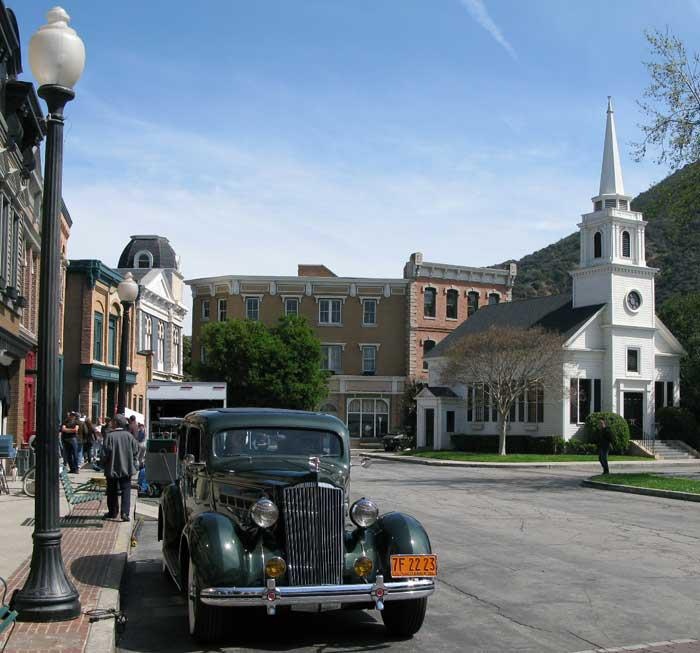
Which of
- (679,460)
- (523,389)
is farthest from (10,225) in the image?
(679,460)

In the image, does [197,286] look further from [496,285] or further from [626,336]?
[626,336]

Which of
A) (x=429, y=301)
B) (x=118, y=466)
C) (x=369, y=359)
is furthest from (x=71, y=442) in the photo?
(x=429, y=301)

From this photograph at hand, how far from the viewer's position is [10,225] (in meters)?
22.8

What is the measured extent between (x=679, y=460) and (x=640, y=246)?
38.7ft

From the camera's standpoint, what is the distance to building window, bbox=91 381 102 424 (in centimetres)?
4022

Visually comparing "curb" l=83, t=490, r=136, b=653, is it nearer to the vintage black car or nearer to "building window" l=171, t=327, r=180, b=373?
the vintage black car

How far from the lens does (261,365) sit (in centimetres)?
5322

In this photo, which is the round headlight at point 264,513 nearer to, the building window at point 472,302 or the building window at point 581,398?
the building window at point 581,398

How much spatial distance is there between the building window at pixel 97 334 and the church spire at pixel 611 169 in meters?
26.8

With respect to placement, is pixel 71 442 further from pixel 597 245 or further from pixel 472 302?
pixel 472 302

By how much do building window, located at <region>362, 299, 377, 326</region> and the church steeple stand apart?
2000 cm

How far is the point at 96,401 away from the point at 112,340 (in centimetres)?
330

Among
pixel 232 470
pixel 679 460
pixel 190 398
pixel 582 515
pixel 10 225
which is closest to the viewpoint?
pixel 232 470

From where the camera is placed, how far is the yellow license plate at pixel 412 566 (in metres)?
7.30
